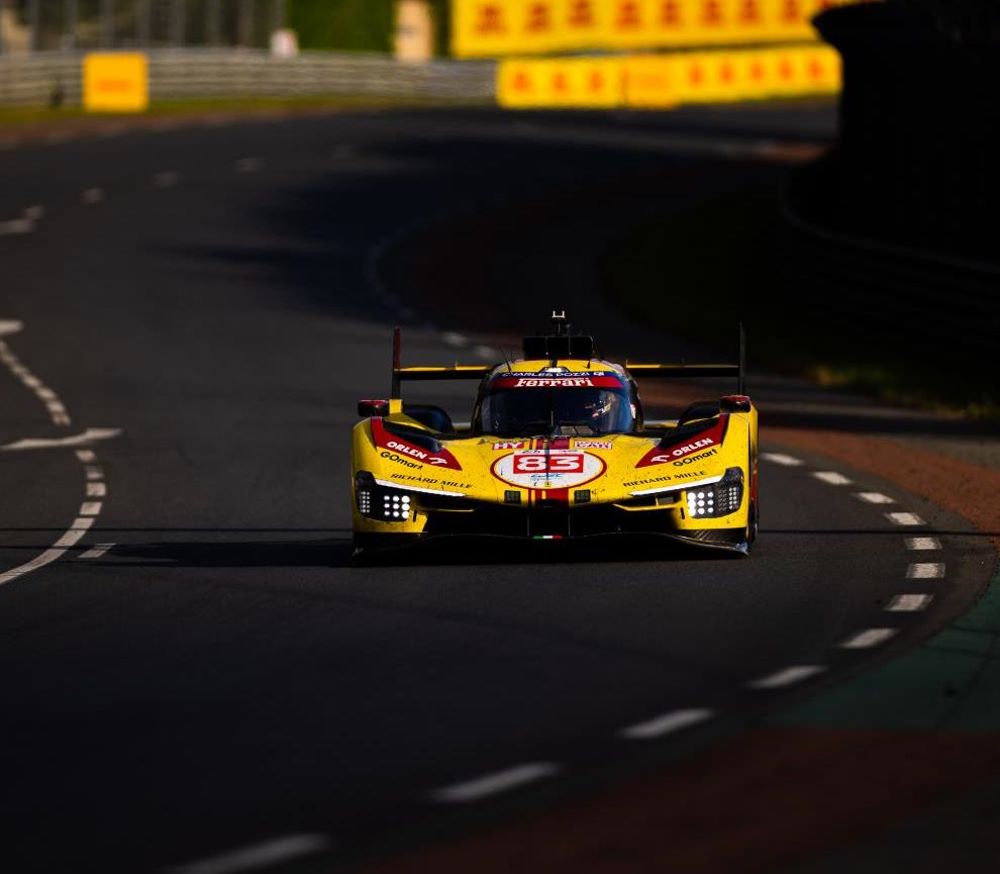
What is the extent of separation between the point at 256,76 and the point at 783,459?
54022 millimetres

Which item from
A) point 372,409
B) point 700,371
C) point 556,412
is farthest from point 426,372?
point 700,371

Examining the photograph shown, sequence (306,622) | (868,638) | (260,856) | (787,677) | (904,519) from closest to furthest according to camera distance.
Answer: (260,856), (787,677), (868,638), (306,622), (904,519)

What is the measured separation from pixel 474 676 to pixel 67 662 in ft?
6.65

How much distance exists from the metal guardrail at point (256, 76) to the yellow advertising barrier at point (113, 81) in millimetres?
325

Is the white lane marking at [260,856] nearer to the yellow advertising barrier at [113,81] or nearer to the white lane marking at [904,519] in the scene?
the white lane marking at [904,519]

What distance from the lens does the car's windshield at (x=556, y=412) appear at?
16375mm

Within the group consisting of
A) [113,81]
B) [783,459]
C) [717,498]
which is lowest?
[783,459]

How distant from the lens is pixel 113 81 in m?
67.1

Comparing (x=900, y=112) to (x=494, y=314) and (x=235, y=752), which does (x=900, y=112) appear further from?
(x=235, y=752)

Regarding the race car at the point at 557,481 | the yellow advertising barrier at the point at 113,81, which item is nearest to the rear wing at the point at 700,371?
the race car at the point at 557,481

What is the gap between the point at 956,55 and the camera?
34031 mm

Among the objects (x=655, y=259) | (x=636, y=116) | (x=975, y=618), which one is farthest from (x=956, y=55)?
(x=636, y=116)

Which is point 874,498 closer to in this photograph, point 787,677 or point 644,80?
point 787,677

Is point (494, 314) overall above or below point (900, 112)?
below
